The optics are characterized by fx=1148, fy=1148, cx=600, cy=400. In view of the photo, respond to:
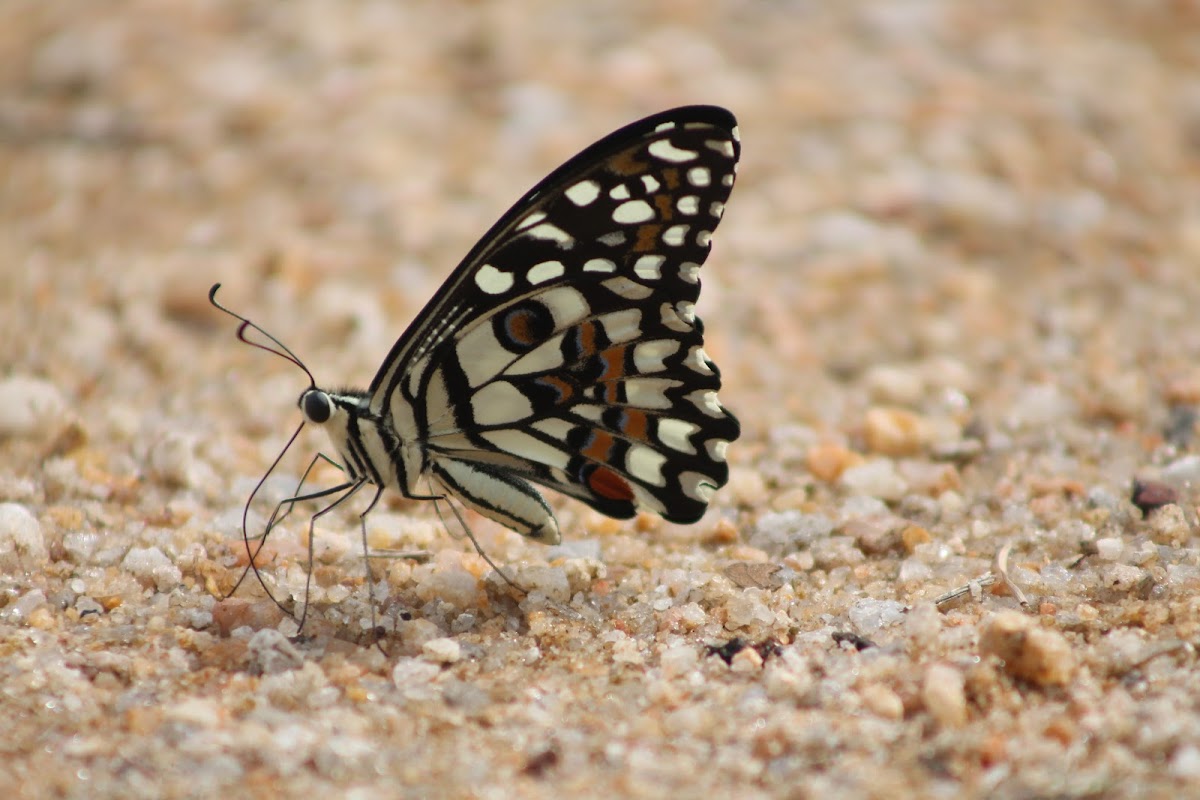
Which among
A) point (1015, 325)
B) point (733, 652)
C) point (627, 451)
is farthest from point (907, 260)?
point (733, 652)

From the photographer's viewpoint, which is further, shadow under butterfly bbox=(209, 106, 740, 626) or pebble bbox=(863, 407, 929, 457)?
pebble bbox=(863, 407, 929, 457)

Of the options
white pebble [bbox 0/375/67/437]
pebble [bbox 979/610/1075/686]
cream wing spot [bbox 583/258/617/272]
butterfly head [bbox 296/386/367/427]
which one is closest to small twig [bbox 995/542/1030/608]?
pebble [bbox 979/610/1075/686]

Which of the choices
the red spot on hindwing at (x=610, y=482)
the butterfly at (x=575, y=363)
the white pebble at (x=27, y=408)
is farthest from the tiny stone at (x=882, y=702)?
the white pebble at (x=27, y=408)

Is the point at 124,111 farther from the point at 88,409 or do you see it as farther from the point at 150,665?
the point at 150,665

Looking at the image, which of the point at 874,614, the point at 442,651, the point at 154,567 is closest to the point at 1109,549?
the point at 874,614

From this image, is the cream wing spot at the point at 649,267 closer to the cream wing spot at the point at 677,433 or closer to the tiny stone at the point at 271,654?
Result: the cream wing spot at the point at 677,433

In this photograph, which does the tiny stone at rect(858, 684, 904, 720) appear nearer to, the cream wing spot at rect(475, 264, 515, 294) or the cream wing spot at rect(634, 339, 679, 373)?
the cream wing spot at rect(634, 339, 679, 373)
